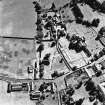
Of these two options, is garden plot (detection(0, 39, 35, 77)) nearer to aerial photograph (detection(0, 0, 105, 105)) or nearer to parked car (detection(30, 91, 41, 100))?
aerial photograph (detection(0, 0, 105, 105))

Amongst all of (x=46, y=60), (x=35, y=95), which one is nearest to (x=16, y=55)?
(x=46, y=60)

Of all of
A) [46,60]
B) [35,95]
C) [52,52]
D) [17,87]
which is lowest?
[35,95]

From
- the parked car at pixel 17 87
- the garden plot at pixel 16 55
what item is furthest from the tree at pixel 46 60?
the parked car at pixel 17 87

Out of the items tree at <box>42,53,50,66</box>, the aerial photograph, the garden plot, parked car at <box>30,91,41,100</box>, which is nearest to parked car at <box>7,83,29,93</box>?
the aerial photograph

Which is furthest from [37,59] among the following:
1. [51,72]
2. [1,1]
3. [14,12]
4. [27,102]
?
[1,1]

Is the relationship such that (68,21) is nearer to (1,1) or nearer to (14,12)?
(14,12)

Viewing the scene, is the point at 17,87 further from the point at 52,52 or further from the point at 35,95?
the point at 52,52

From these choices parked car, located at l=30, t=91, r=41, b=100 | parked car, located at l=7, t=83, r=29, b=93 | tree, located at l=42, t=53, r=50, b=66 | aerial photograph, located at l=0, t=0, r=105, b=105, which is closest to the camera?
aerial photograph, located at l=0, t=0, r=105, b=105

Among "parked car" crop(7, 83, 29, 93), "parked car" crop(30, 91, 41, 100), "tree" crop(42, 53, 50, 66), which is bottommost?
"parked car" crop(30, 91, 41, 100)
